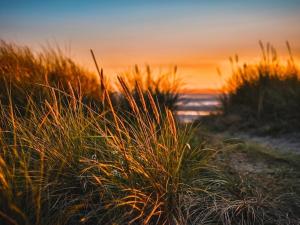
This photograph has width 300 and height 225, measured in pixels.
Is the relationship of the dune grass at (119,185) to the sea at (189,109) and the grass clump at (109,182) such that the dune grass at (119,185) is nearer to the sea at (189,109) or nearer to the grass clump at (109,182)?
the grass clump at (109,182)

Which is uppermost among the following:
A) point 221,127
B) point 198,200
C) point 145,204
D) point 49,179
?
point 49,179

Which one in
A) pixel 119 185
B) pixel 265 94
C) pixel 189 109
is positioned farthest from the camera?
pixel 189 109

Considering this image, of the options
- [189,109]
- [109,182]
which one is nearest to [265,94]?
[189,109]

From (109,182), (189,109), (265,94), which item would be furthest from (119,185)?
(189,109)

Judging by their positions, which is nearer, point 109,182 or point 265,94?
point 109,182

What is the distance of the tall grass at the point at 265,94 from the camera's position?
6.57 m

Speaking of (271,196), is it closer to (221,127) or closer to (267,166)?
(267,166)

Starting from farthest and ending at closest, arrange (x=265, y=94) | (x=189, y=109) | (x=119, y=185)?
(x=189, y=109)
(x=265, y=94)
(x=119, y=185)

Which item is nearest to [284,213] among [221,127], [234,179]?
[234,179]

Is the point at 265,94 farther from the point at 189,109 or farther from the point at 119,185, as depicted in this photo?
the point at 119,185

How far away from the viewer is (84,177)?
249 centimetres

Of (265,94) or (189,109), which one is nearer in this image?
(265,94)

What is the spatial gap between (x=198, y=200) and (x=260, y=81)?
18.0 ft

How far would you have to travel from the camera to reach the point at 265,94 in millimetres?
7387
